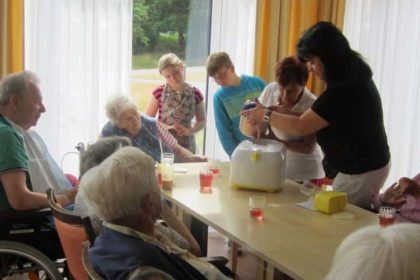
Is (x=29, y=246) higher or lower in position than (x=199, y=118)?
lower

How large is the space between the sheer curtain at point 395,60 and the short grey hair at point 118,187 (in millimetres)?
3424

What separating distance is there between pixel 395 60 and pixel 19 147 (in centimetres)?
336

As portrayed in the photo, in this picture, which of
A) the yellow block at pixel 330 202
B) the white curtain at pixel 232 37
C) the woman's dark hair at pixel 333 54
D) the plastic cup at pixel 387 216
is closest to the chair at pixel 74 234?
the yellow block at pixel 330 202

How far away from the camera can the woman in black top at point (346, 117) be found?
2.36 m

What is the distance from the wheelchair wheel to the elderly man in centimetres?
20

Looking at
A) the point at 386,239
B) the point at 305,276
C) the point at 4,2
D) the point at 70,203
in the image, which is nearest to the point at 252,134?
the point at 70,203

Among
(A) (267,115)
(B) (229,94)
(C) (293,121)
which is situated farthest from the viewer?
(B) (229,94)

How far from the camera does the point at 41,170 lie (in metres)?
2.60

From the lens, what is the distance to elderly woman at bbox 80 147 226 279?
1499 millimetres

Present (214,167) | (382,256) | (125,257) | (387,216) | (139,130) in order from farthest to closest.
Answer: (139,130), (214,167), (387,216), (125,257), (382,256)

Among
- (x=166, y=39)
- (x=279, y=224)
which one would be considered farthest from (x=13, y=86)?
(x=166, y=39)

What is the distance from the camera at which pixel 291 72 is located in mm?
2838

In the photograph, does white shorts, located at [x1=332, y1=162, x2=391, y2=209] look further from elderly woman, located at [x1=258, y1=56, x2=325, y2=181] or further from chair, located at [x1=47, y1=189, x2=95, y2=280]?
chair, located at [x1=47, y1=189, x2=95, y2=280]

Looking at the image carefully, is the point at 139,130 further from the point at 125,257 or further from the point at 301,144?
the point at 125,257
